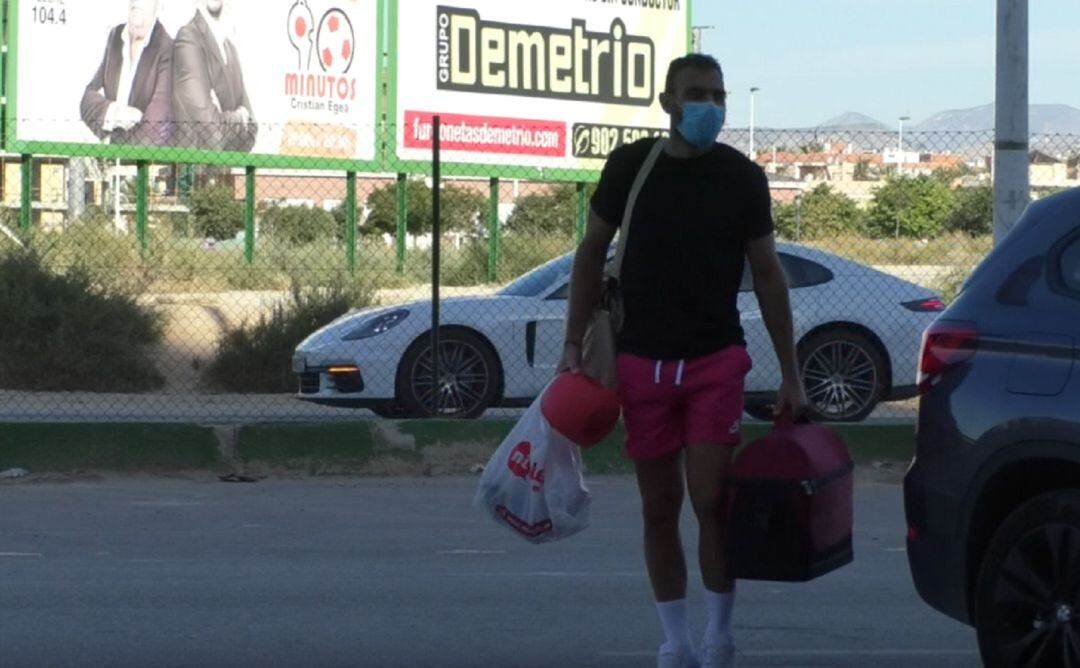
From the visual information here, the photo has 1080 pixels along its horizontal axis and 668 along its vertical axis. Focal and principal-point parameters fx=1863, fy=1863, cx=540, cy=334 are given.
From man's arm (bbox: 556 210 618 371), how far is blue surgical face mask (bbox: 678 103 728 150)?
1.27 ft

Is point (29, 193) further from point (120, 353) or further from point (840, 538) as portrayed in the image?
point (840, 538)

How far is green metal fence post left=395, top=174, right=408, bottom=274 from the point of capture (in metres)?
25.3

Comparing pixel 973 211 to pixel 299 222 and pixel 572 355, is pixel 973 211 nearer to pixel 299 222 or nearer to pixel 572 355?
pixel 572 355

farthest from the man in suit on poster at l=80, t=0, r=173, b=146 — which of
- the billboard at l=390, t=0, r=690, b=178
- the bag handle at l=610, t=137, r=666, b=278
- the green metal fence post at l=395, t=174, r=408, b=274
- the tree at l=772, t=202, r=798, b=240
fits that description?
the bag handle at l=610, t=137, r=666, b=278

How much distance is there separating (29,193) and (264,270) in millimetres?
5479

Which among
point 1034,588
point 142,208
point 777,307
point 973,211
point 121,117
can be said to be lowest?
point 1034,588

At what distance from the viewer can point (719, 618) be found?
5570 mm

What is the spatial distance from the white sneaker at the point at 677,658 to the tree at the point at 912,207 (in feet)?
43.6

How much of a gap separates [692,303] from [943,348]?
29.9 inches

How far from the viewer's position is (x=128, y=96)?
25.7 m

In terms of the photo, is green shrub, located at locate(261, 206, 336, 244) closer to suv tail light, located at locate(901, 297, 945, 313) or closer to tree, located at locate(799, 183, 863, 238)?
tree, located at locate(799, 183, 863, 238)

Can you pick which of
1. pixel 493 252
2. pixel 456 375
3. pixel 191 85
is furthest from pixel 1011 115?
pixel 191 85

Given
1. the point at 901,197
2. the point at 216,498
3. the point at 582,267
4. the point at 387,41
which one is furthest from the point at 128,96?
the point at 582,267

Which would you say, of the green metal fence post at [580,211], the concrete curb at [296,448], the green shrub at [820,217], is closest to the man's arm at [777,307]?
the concrete curb at [296,448]
